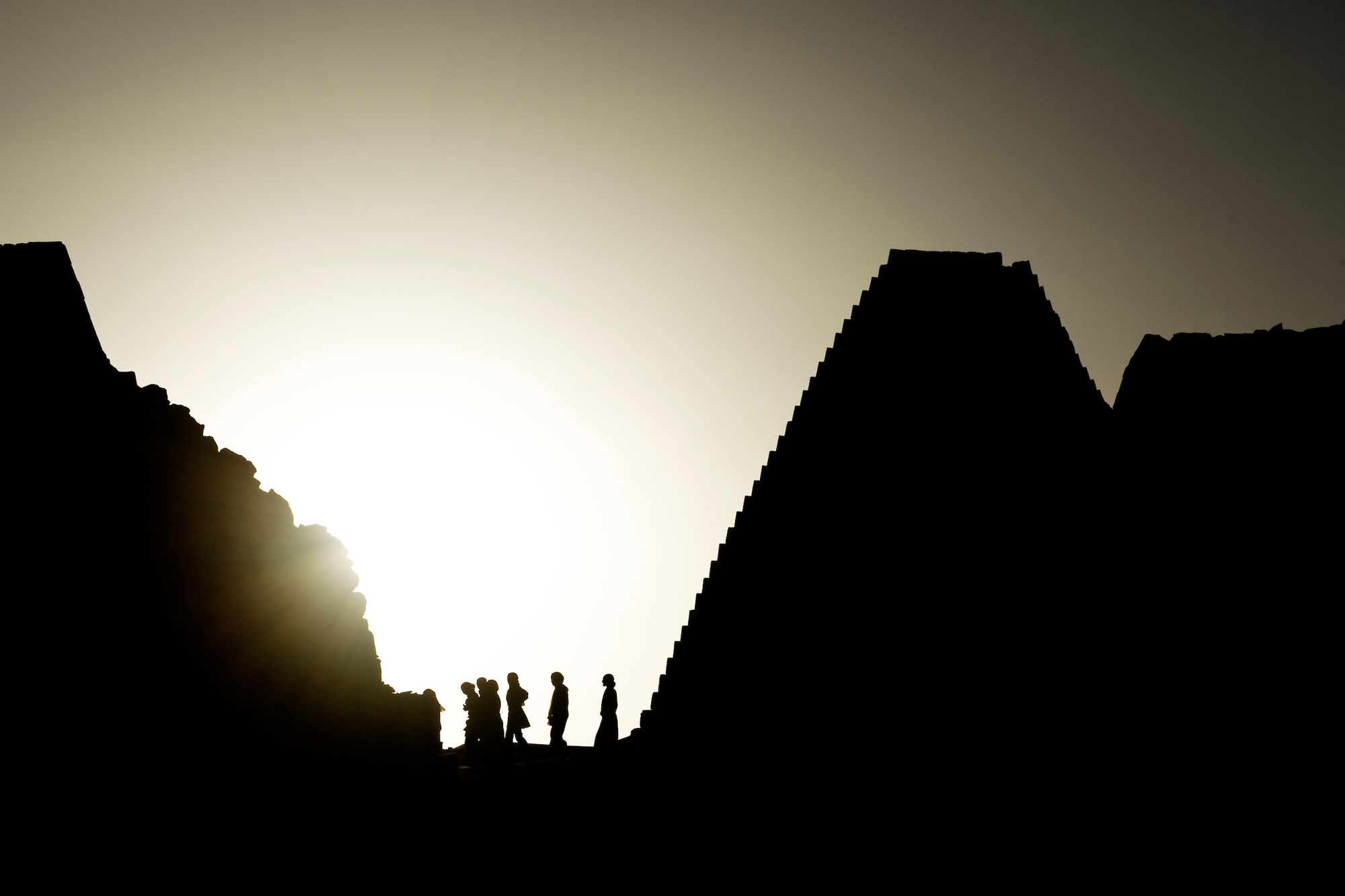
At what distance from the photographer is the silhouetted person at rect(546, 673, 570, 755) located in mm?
14438

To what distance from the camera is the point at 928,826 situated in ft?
26.7

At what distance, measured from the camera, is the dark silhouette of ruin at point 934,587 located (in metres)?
7.79

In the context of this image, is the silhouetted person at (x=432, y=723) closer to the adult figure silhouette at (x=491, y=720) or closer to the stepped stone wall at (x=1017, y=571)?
the adult figure silhouette at (x=491, y=720)

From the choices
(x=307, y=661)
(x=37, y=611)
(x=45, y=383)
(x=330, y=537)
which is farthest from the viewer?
(x=330, y=537)

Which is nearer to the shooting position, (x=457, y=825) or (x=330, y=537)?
(x=457, y=825)

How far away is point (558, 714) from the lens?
14672 mm

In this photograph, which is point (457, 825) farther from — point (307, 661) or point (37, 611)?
point (37, 611)

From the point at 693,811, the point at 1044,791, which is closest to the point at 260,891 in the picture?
the point at 693,811

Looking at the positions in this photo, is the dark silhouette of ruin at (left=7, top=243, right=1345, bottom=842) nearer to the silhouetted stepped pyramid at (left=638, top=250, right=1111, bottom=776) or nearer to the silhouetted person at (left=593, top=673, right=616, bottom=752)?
the silhouetted stepped pyramid at (left=638, top=250, right=1111, bottom=776)

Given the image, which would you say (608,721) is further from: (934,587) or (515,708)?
(934,587)

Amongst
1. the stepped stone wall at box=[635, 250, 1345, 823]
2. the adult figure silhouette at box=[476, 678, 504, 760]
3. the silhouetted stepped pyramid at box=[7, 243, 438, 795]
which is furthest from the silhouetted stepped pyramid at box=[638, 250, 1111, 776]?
the adult figure silhouette at box=[476, 678, 504, 760]

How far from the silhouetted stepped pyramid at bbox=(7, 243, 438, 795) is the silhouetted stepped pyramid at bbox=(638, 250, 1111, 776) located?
505 centimetres

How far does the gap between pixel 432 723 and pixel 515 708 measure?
1.36 meters

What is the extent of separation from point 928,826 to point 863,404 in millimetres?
4154
